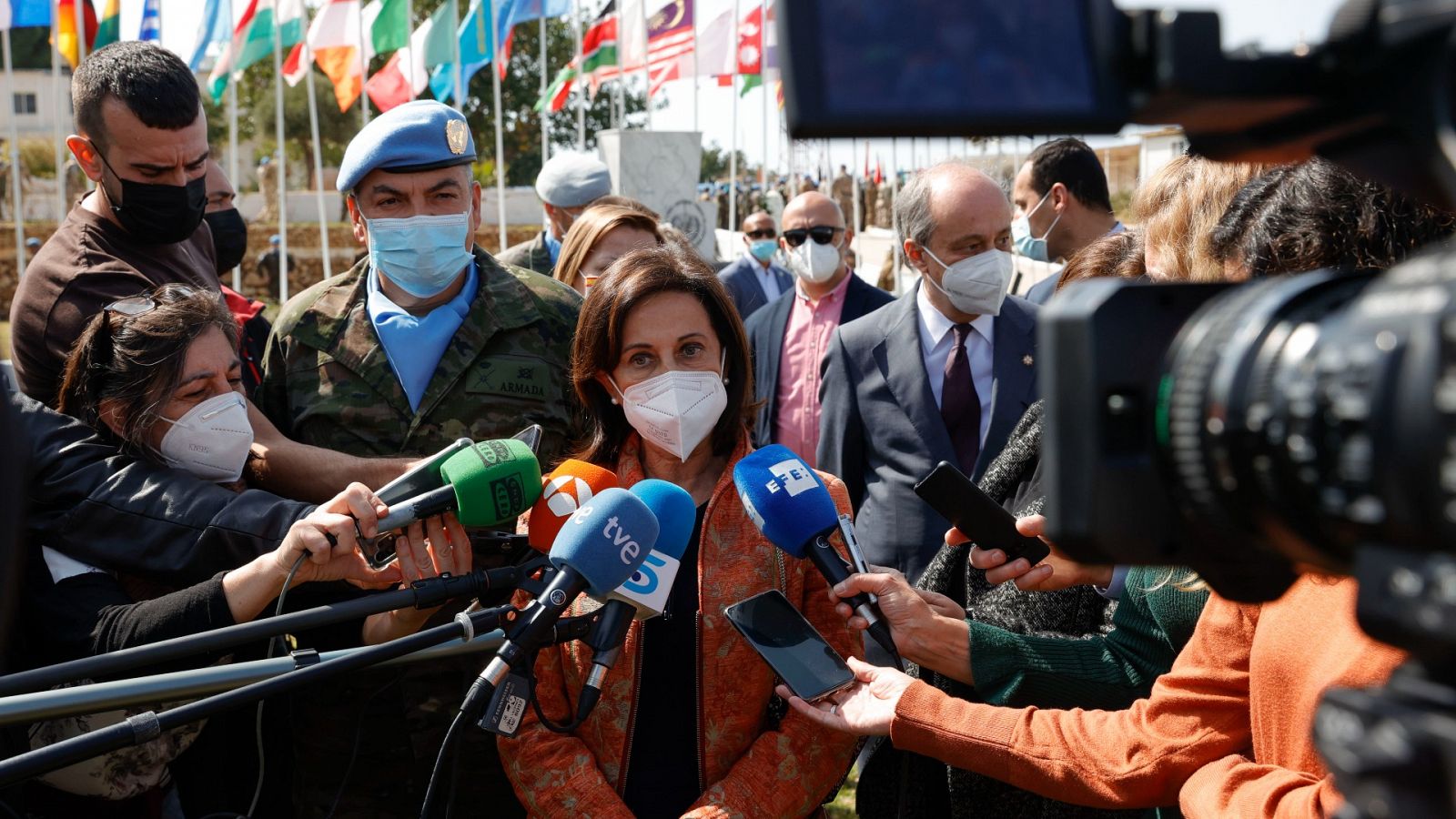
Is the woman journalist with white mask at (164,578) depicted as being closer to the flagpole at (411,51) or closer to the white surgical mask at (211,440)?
the white surgical mask at (211,440)

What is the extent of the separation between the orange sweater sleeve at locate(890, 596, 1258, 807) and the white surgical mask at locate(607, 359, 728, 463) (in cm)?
88

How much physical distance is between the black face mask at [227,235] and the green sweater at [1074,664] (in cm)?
351

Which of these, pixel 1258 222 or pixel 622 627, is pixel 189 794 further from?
pixel 1258 222

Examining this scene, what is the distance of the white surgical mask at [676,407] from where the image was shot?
3.00m

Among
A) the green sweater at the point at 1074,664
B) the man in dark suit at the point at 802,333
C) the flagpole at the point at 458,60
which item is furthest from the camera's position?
the flagpole at the point at 458,60

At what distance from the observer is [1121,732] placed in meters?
2.19

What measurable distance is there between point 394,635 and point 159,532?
0.54m

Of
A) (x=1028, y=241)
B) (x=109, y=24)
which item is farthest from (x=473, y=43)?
(x=1028, y=241)

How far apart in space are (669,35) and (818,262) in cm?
1112

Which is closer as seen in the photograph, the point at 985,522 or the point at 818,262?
the point at 985,522

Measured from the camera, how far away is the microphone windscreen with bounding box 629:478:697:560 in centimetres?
248

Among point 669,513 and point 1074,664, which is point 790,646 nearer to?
point 669,513

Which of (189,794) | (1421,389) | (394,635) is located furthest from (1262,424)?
(189,794)

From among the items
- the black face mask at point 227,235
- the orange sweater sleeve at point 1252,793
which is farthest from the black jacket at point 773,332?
the orange sweater sleeve at point 1252,793
